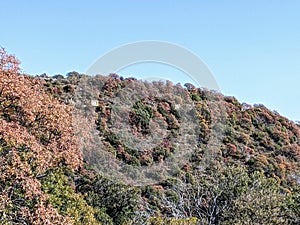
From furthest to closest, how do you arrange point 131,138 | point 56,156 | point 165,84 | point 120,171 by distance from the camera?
point 165,84 → point 131,138 → point 120,171 → point 56,156

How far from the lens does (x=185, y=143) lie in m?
31.7

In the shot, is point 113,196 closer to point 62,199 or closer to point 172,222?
point 172,222

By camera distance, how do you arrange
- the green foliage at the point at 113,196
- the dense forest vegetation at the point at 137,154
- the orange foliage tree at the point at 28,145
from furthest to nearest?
the green foliage at the point at 113,196, the dense forest vegetation at the point at 137,154, the orange foliage tree at the point at 28,145

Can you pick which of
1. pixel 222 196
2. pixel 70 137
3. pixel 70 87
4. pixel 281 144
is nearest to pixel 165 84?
pixel 70 87

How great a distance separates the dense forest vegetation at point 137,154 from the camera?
9359 mm

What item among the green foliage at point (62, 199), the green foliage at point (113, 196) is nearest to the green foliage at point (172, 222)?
the green foliage at point (62, 199)

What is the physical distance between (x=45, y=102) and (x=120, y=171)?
17.6 m

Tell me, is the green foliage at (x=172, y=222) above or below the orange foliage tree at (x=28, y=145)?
above

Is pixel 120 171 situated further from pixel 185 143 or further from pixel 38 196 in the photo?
pixel 38 196

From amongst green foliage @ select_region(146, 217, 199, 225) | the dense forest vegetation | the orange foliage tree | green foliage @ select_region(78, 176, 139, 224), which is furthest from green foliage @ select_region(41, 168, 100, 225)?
green foliage @ select_region(78, 176, 139, 224)

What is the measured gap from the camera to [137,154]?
28.9m

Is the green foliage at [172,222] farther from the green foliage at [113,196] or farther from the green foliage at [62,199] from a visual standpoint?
the green foliage at [113,196]

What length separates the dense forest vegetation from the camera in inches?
368

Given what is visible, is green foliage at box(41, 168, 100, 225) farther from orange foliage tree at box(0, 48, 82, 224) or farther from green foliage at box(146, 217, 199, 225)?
green foliage at box(146, 217, 199, 225)
